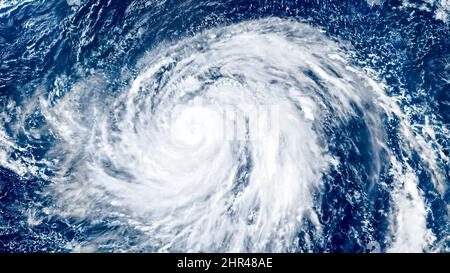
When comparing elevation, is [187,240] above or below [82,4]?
below

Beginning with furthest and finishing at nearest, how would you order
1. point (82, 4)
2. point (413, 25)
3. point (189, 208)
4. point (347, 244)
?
point (82, 4)
point (413, 25)
point (189, 208)
point (347, 244)

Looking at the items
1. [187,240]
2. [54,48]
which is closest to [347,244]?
[187,240]

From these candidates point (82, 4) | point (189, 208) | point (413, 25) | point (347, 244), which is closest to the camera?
point (347, 244)

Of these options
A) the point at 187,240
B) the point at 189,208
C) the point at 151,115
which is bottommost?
the point at 187,240

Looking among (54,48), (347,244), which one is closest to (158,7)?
(54,48)

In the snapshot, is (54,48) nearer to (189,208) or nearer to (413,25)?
(189,208)

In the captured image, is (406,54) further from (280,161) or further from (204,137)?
(204,137)

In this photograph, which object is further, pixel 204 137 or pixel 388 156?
pixel 204 137
